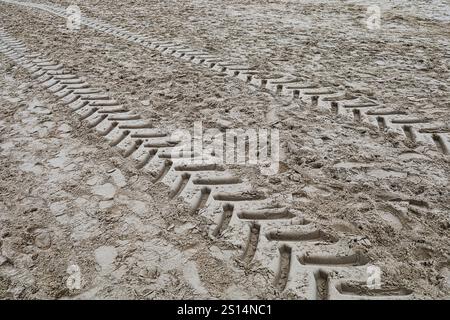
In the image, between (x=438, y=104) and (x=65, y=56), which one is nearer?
(x=438, y=104)

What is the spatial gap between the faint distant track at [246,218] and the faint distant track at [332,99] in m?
1.41

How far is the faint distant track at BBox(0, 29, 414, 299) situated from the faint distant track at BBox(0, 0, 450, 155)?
1.41m

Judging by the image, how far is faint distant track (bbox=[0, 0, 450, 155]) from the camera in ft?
9.66

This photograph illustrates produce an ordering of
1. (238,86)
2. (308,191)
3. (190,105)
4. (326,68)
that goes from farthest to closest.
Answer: (326,68), (238,86), (190,105), (308,191)

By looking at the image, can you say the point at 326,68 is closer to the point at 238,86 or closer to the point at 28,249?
the point at 238,86

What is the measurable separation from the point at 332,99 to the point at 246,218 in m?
1.94

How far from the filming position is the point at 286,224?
7.04 feet

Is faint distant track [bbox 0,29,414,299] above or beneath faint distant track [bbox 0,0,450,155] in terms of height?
beneath

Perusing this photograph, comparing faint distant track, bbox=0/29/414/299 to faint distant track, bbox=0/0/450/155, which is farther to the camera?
faint distant track, bbox=0/0/450/155

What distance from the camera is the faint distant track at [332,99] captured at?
9.66 ft

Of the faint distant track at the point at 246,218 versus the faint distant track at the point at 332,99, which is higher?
the faint distant track at the point at 332,99

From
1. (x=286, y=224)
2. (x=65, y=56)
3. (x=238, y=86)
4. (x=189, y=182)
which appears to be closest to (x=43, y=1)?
(x=65, y=56)

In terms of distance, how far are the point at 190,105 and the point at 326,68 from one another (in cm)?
186

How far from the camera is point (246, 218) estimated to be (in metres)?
2.21
